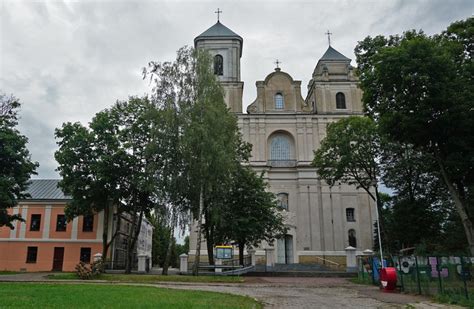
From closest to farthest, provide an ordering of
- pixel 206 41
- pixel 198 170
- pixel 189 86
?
pixel 198 170, pixel 189 86, pixel 206 41

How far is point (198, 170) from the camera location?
21922 millimetres

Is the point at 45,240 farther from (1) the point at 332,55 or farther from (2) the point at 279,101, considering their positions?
(1) the point at 332,55

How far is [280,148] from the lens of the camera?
3938cm

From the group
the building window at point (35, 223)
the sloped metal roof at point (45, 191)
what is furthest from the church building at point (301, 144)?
the building window at point (35, 223)

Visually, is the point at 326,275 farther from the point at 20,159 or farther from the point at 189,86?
the point at 20,159

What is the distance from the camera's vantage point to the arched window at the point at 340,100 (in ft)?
130

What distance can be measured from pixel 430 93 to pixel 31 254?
1243 inches

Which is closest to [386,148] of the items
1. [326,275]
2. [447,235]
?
[447,235]

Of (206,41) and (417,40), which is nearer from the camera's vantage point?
(417,40)

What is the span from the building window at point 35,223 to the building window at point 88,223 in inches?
151

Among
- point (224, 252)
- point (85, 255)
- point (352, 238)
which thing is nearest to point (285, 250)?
point (352, 238)

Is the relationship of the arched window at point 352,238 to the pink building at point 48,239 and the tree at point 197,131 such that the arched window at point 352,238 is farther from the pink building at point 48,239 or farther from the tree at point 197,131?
the pink building at point 48,239

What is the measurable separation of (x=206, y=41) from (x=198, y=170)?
23.2 meters

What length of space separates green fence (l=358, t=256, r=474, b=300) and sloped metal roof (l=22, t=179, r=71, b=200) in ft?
91.4
